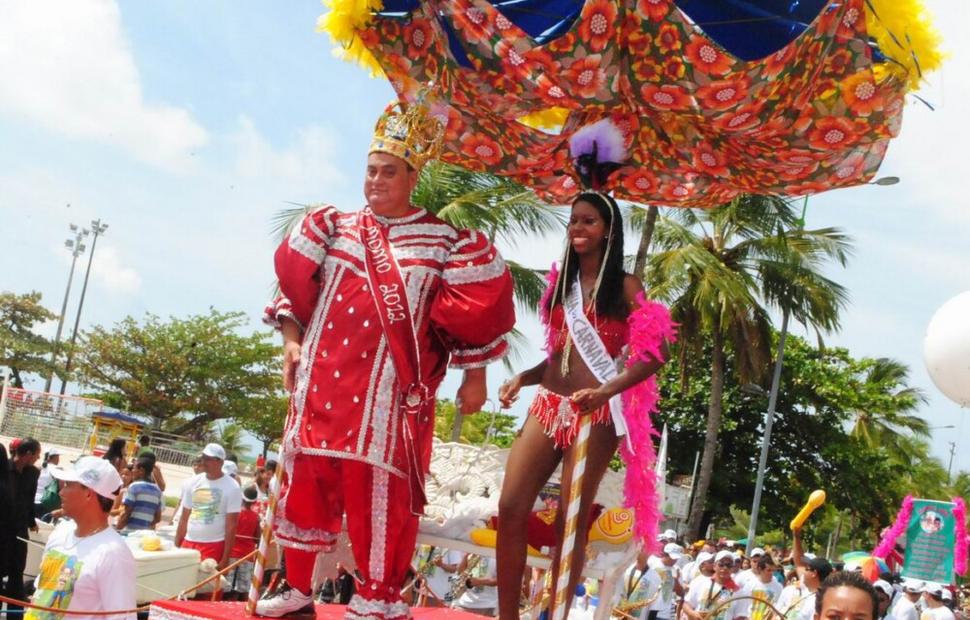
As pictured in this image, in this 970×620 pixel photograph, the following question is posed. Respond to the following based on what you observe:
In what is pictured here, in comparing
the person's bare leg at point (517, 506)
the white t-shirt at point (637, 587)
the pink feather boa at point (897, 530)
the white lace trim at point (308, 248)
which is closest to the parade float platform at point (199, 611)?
the person's bare leg at point (517, 506)

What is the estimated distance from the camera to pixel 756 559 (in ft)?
37.8

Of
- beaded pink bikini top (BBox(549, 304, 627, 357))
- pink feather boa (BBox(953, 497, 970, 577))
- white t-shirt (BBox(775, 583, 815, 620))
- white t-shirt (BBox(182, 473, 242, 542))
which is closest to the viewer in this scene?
beaded pink bikini top (BBox(549, 304, 627, 357))

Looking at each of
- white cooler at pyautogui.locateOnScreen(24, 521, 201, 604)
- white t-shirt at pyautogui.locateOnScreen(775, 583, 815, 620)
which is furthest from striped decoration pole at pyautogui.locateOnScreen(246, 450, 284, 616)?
white t-shirt at pyautogui.locateOnScreen(775, 583, 815, 620)

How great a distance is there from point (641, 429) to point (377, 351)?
1283 mm

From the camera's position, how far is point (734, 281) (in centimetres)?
2381

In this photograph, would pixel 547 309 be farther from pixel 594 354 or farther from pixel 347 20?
pixel 347 20

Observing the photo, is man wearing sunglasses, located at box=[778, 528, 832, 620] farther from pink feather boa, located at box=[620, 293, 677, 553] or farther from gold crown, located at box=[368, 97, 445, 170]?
gold crown, located at box=[368, 97, 445, 170]

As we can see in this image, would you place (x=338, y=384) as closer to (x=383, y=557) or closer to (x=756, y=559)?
(x=383, y=557)

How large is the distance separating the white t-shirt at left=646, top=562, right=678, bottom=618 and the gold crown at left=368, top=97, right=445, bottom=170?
773 cm

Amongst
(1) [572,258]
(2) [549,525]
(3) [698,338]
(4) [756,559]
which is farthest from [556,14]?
(3) [698,338]

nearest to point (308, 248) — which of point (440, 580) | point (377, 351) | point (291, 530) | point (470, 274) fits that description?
point (377, 351)

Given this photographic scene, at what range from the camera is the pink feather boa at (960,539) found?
1041 centimetres

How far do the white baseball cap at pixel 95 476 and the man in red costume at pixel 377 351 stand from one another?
2.54 ft

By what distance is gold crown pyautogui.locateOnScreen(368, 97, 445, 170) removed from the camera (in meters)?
4.14
